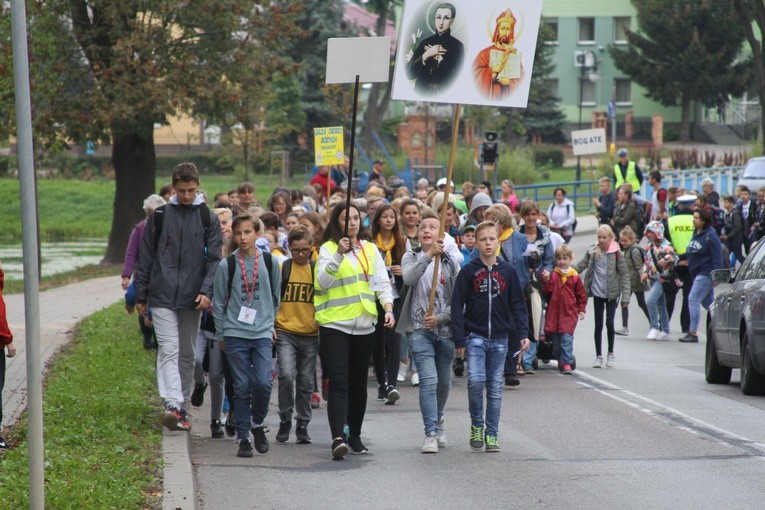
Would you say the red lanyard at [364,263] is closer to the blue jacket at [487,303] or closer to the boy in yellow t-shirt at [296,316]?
the boy in yellow t-shirt at [296,316]

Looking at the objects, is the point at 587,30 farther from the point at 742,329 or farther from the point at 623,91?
the point at 742,329

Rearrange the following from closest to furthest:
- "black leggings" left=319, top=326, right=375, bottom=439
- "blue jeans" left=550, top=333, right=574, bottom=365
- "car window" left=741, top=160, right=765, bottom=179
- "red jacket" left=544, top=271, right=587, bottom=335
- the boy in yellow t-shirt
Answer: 1. "black leggings" left=319, top=326, right=375, bottom=439
2. the boy in yellow t-shirt
3. "red jacket" left=544, top=271, right=587, bottom=335
4. "blue jeans" left=550, top=333, right=574, bottom=365
5. "car window" left=741, top=160, right=765, bottom=179

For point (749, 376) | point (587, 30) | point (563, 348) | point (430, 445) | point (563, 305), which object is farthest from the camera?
point (587, 30)

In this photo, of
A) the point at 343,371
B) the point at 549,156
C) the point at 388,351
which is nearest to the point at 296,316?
the point at 343,371

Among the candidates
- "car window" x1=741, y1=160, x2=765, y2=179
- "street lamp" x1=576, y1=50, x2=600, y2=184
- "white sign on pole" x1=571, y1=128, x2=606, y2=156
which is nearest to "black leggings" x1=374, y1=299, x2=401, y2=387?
"car window" x1=741, y1=160, x2=765, y2=179

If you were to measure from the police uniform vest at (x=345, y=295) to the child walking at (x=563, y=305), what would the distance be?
18.3 ft

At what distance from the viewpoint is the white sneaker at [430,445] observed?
1039 cm

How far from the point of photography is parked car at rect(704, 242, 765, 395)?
13.7 meters

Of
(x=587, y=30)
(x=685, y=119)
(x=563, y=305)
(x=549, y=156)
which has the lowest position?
(x=563, y=305)

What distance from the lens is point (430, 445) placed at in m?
10.4

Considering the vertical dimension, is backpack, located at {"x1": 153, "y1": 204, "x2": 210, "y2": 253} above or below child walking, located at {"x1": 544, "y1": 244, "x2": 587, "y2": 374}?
above

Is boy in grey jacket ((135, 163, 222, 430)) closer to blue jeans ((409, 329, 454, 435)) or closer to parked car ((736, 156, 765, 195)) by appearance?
blue jeans ((409, 329, 454, 435))

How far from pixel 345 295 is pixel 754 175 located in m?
26.9

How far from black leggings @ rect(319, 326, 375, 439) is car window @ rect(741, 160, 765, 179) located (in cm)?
2653
